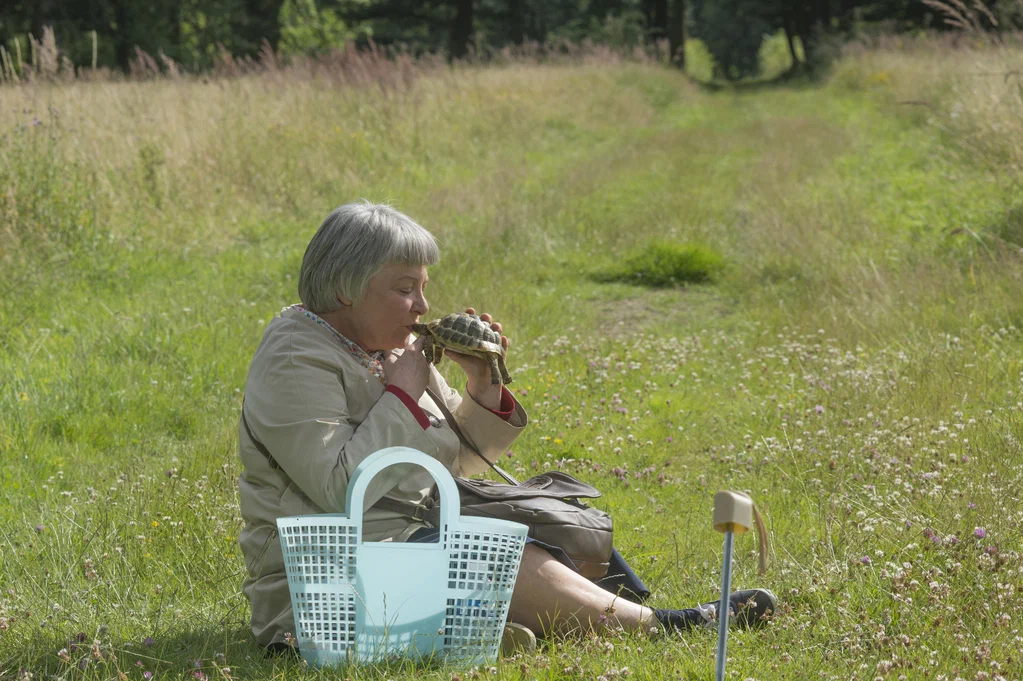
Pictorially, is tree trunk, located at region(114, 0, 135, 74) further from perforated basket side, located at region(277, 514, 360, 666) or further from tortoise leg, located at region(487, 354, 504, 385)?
perforated basket side, located at region(277, 514, 360, 666)

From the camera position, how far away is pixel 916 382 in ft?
16.6

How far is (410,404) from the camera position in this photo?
3104 millimetres

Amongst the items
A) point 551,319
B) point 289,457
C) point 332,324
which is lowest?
point 551,319

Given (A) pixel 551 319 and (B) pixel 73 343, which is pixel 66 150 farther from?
(A) pixel 551 319

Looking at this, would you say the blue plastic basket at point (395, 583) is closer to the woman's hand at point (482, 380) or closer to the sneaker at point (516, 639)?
the sneaker at point (516, 639)

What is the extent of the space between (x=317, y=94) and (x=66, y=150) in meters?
5.69

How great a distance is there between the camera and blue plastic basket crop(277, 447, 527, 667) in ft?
9.00

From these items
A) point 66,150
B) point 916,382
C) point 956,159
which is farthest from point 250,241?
point 956,159

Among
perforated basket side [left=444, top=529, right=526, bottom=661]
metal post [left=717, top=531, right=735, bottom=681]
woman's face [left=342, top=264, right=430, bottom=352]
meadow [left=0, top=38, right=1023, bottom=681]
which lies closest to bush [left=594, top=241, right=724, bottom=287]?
meadow [left=0, top=38, right=1023, bottom=681]

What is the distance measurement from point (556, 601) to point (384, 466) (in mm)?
772

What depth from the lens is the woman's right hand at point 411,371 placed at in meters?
3.15

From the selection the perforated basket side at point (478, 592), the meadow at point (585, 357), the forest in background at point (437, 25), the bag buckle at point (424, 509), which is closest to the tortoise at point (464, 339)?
the bag buckle at point (424, 509)

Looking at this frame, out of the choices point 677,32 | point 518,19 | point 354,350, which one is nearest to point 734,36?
point 677,32

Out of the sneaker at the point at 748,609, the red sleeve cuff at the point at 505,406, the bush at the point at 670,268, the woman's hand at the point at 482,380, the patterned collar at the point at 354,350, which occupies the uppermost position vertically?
the patterned collar at the point at 354,350
